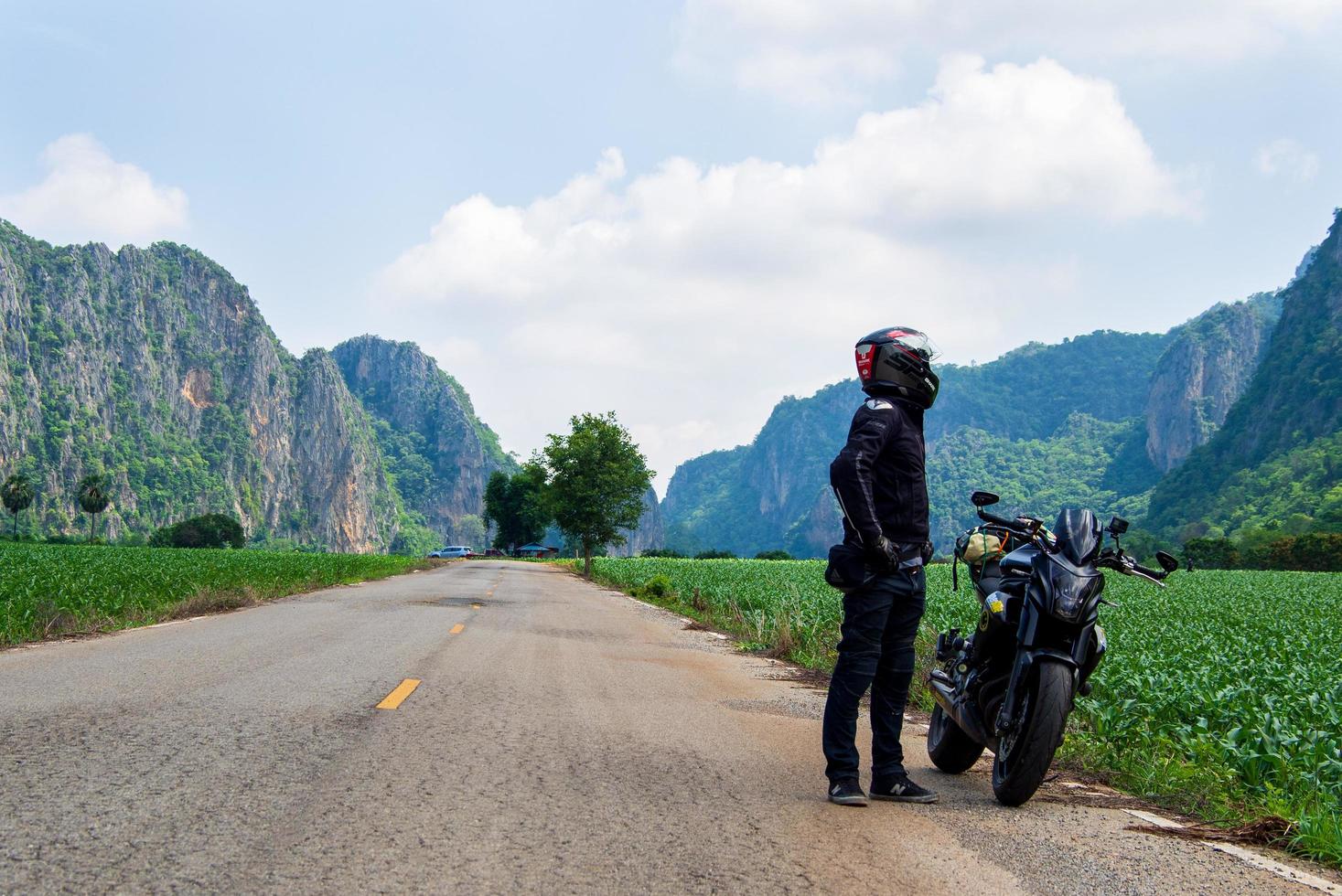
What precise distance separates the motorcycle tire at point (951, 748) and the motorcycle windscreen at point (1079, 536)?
1.41 m

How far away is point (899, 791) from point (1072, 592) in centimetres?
131

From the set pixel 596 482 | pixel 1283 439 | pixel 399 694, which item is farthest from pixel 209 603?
pixel 1283 439

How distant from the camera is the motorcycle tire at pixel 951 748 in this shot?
18.2 ft

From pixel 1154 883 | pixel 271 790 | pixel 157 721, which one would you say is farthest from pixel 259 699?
pixel 1154 883

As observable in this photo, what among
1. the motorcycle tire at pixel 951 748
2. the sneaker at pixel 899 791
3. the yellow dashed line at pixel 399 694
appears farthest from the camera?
the yellow dashed line at pixel 399 694

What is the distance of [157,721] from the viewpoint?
217 inches

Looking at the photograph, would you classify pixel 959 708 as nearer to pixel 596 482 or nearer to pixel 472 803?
pixel 472 803

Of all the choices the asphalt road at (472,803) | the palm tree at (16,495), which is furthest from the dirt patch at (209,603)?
the palm tree at (16,495)

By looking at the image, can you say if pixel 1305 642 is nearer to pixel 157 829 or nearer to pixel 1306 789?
pixel 1306 789

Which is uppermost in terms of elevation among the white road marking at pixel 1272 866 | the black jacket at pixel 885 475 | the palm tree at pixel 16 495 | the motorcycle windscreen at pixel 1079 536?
the palm tree at pixel 16 495

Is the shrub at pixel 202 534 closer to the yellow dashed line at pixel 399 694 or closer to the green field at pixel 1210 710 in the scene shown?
the green field at pixel 1210 710

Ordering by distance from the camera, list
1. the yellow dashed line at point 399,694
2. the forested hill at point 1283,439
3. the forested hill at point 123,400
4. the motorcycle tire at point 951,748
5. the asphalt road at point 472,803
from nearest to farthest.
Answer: the asphalt road at point 472,803 < the motorcycle tire at point 951,748 < the yellow dashed line at point 399,694 < the forested hill at point 1283,439 < the forested hill at point 123,400

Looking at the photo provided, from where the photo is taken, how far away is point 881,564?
185 inches

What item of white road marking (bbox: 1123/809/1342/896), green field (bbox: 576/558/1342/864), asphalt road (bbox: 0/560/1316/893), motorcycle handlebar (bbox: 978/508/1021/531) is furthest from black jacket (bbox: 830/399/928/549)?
green field (bbox: 576/558/1342/864)
